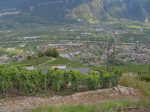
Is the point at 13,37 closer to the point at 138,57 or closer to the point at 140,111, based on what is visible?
the point at 138,57

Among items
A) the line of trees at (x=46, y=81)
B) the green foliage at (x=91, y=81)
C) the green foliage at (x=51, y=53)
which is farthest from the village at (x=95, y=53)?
the green foliage at (x=91, y=81)

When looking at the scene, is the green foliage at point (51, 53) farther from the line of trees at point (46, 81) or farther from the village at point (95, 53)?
the line of trees at point (46, 81)

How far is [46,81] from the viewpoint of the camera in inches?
805

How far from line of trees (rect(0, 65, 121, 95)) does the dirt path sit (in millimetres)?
835

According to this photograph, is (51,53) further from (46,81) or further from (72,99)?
(72,99)

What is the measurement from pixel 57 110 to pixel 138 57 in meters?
112

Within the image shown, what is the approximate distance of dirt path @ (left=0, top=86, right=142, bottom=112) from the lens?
17.1m

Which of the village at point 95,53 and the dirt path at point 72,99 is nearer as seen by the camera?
the dirt path at point 72,99

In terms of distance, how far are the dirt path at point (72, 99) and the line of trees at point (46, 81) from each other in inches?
32.9

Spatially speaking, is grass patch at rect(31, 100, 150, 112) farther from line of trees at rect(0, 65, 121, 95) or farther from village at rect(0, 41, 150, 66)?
village at rect(0, 41, 150, 66)

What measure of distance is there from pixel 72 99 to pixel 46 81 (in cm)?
234

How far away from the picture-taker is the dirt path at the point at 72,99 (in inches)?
675

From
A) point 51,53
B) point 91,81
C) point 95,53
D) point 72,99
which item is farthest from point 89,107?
point 95,53

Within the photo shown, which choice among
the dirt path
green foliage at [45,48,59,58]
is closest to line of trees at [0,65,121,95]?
the dirt path
